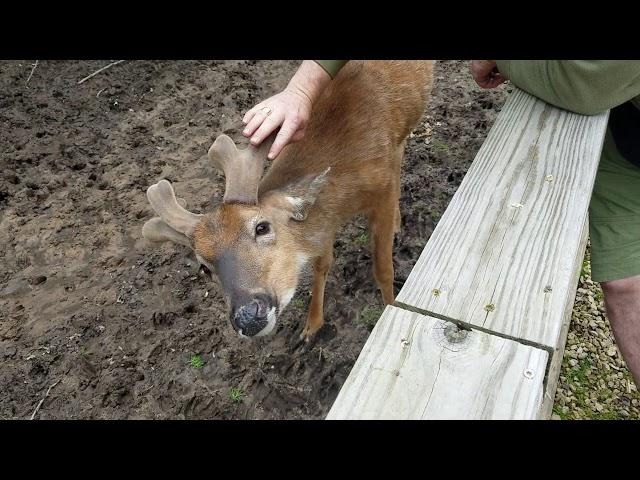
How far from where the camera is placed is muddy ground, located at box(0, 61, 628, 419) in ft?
12.8

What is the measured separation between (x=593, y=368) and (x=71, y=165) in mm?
5044

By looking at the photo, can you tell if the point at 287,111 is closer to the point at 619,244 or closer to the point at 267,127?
the point at 267,127

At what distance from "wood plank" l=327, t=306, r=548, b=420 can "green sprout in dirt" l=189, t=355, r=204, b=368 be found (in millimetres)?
2452

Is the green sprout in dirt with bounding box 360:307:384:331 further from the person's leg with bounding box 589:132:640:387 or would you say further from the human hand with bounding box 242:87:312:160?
the human hand with bounding box 242:87:312:160

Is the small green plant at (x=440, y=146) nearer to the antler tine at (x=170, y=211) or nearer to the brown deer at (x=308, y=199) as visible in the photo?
the brown deer at (x=308, y=199)

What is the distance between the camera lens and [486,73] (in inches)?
131

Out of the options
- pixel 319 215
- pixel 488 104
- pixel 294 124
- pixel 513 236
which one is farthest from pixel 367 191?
pixel 488 104

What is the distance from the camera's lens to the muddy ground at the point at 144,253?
390 centimetres

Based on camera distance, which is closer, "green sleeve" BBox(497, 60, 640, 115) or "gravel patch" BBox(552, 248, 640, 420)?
"green sleeve" BBox(497, 60, 640, 115)

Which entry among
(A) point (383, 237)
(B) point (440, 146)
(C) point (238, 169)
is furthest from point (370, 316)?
(B) point (440, 146)

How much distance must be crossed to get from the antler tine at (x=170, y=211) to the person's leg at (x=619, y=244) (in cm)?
231

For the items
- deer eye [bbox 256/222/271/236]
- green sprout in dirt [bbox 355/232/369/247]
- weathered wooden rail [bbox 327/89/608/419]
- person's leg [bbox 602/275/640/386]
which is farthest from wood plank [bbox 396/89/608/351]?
green sprout in dirt [bbox 355/232/369/247]

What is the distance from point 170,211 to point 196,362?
1.33 metres

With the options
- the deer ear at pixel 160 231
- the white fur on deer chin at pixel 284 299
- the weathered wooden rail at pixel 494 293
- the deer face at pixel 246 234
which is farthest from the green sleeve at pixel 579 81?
the deer ear at pixel 160 231
